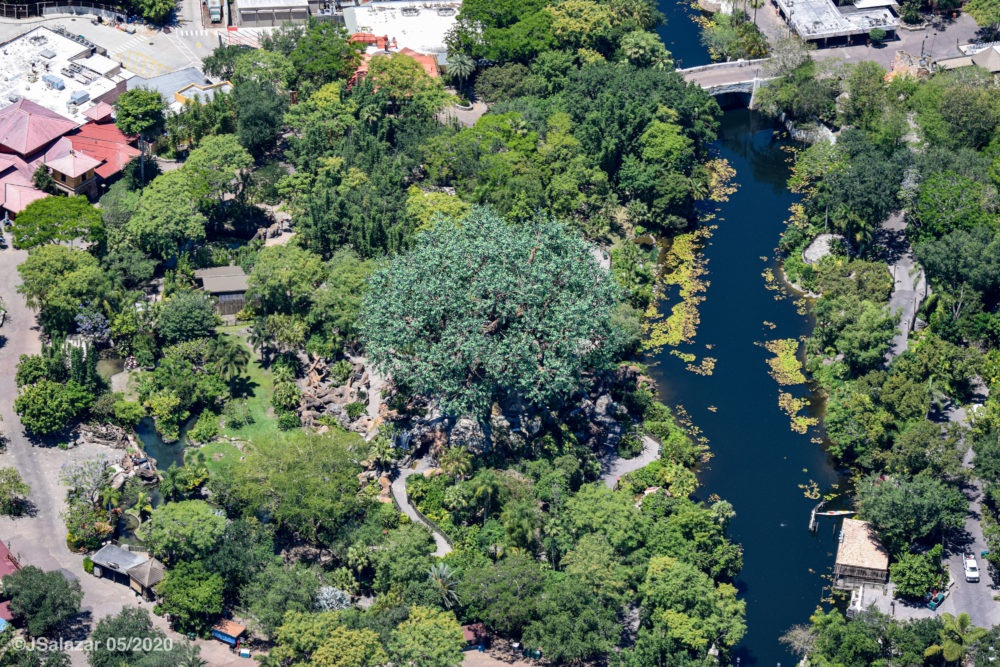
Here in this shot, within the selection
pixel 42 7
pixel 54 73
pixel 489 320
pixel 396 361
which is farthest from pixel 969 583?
pixel 42 7

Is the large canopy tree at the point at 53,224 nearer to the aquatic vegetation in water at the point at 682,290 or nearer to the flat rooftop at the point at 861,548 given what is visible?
the aquatic vegetation in water at the point at 682,290

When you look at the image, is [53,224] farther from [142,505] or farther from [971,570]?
[971,570]

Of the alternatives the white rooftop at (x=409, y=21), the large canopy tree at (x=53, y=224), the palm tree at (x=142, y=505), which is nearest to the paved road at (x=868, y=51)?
the white rooftop at (x=409, y=21)

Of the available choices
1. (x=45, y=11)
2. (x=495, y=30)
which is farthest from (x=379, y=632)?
(x=45, y=11)

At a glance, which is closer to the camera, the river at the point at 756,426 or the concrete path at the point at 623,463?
the river at the point at 756,426

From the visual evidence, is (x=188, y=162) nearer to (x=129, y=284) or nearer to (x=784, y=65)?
(x=129, y=284)

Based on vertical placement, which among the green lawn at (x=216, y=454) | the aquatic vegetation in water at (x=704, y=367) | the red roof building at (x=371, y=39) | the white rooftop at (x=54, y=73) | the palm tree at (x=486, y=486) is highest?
the red roof building at (x=371, y=39)
